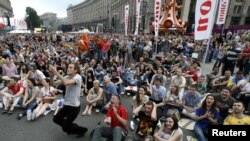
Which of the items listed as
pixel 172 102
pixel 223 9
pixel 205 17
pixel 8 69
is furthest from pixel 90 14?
pixel 172 102

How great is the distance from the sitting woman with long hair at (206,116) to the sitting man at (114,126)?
1734mm

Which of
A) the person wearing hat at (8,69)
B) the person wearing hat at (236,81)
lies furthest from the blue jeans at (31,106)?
the person wearing hat at (236,81)

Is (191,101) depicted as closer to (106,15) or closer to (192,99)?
(192,99)

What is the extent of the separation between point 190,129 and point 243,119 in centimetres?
147

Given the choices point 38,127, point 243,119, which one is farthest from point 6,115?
point 243,119

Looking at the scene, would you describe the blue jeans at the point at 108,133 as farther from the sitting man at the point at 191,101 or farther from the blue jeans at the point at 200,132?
the sitting man at the point at 191,101

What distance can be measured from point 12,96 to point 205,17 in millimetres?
6953

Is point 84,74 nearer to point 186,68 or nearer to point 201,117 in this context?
point 186,68

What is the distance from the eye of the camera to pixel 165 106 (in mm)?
5707

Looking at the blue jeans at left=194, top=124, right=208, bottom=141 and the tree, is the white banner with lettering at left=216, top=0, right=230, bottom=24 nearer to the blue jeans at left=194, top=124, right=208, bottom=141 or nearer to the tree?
the blue jeans at left=194, top=124, right=208, bottom=141

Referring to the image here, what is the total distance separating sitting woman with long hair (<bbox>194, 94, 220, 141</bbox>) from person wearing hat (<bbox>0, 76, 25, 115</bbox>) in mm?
5323

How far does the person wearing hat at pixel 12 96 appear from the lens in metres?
6.21

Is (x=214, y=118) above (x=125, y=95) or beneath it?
above

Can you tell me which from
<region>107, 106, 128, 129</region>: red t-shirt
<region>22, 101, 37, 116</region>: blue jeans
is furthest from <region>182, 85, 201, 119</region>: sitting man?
<region>22, 101, 37, 116</region>: blue jeans
